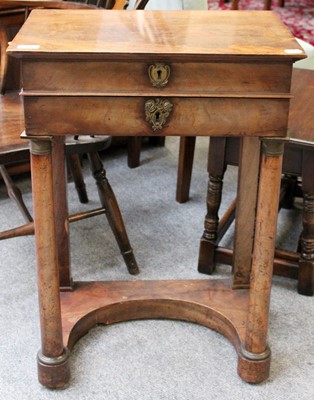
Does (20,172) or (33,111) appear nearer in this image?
(33,111)

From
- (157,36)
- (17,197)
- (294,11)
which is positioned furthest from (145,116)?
(294,11)

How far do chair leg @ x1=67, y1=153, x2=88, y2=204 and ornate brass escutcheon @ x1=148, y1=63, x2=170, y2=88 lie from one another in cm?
125

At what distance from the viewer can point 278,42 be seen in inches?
62.2

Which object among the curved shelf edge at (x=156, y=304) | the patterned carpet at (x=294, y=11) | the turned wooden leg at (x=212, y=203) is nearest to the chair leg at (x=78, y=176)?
the turned wooden leg at (x=212, y=203)

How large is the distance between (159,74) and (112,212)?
0.94 m

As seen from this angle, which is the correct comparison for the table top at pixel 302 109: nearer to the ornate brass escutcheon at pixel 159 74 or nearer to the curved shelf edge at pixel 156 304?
the curved shelf edge at pixel 156 304

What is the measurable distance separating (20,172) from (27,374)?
1.32 m

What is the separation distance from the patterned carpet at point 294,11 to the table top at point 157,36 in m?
3.50

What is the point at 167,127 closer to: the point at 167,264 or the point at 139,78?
the point at 139,78

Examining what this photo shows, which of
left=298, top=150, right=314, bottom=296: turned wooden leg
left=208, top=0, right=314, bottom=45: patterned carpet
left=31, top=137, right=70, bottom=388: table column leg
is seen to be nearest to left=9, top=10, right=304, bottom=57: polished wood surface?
left=31, top=137, right=70, bottom=388: table column leg

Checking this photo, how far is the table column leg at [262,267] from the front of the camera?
64.2 inches

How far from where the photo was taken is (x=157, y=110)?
156 centimetres

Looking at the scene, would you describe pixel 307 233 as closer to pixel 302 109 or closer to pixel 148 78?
pixel 302 109

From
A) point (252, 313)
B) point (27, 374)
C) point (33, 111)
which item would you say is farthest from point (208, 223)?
point (33, 111)
